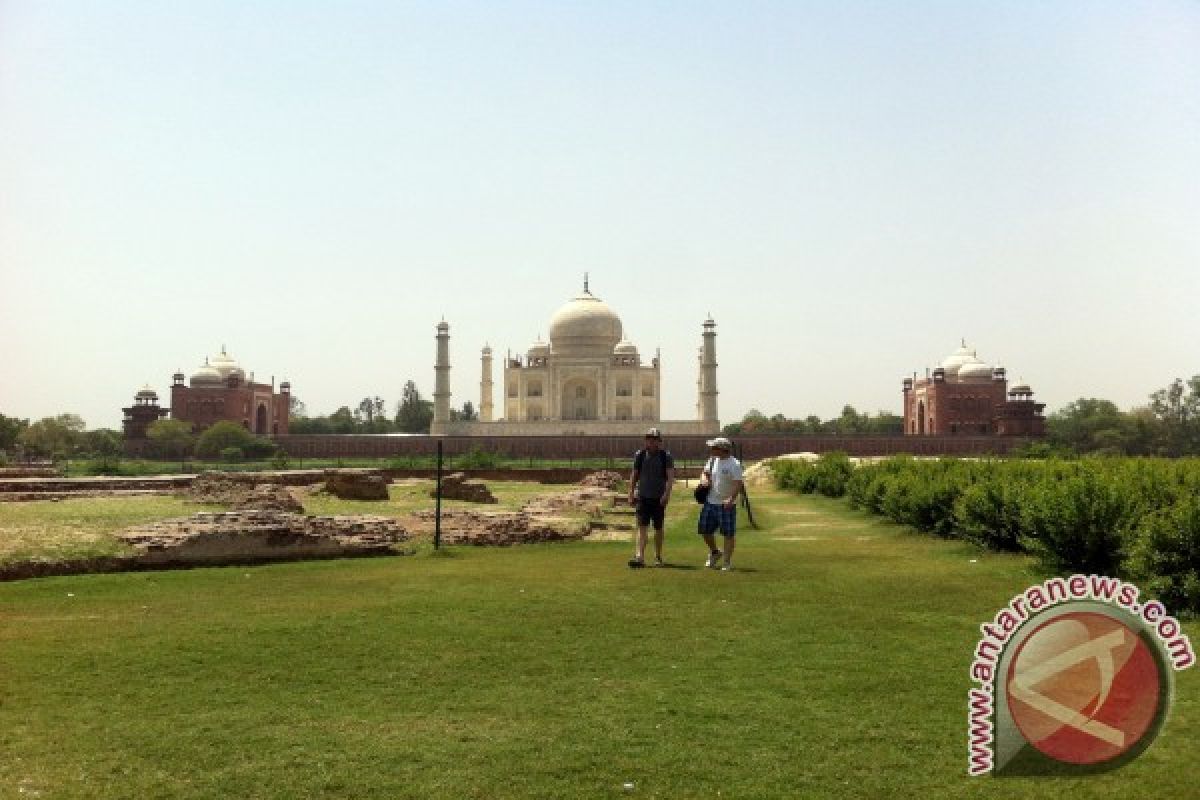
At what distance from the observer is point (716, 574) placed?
23.5ft

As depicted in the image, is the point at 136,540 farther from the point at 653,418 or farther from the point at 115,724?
the point at 653,418

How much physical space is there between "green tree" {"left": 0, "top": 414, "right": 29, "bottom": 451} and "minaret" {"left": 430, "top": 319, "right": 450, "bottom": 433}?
17.1 m

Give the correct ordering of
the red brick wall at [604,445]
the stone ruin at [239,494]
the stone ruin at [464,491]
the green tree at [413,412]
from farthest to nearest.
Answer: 1. the green tree at [413,412]
2. the red brick wall at [604,445]
3. the stone ruin at [464,491]
4. the stone ruin at [239,494]

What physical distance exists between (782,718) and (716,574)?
3643mm

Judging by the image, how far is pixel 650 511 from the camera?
7895mm

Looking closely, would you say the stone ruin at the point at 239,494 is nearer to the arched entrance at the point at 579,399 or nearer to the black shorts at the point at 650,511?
the black shorts at the point at 650,511

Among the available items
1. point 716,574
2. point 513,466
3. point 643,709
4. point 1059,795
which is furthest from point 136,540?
point 513,466

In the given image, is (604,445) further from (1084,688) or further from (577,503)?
(1084,688)

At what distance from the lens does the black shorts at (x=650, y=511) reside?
25.7 feet

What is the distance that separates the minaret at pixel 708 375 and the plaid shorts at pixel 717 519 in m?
40.9

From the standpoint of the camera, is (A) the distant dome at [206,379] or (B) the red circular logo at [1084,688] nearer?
(B) the red circular logo at [1084,688]

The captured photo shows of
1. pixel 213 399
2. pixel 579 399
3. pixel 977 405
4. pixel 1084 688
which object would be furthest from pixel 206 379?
pixel 1084 688

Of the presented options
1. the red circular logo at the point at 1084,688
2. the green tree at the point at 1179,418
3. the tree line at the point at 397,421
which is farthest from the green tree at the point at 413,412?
the red circular logo at the point at 1084,688

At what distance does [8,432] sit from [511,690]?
45.4 m
